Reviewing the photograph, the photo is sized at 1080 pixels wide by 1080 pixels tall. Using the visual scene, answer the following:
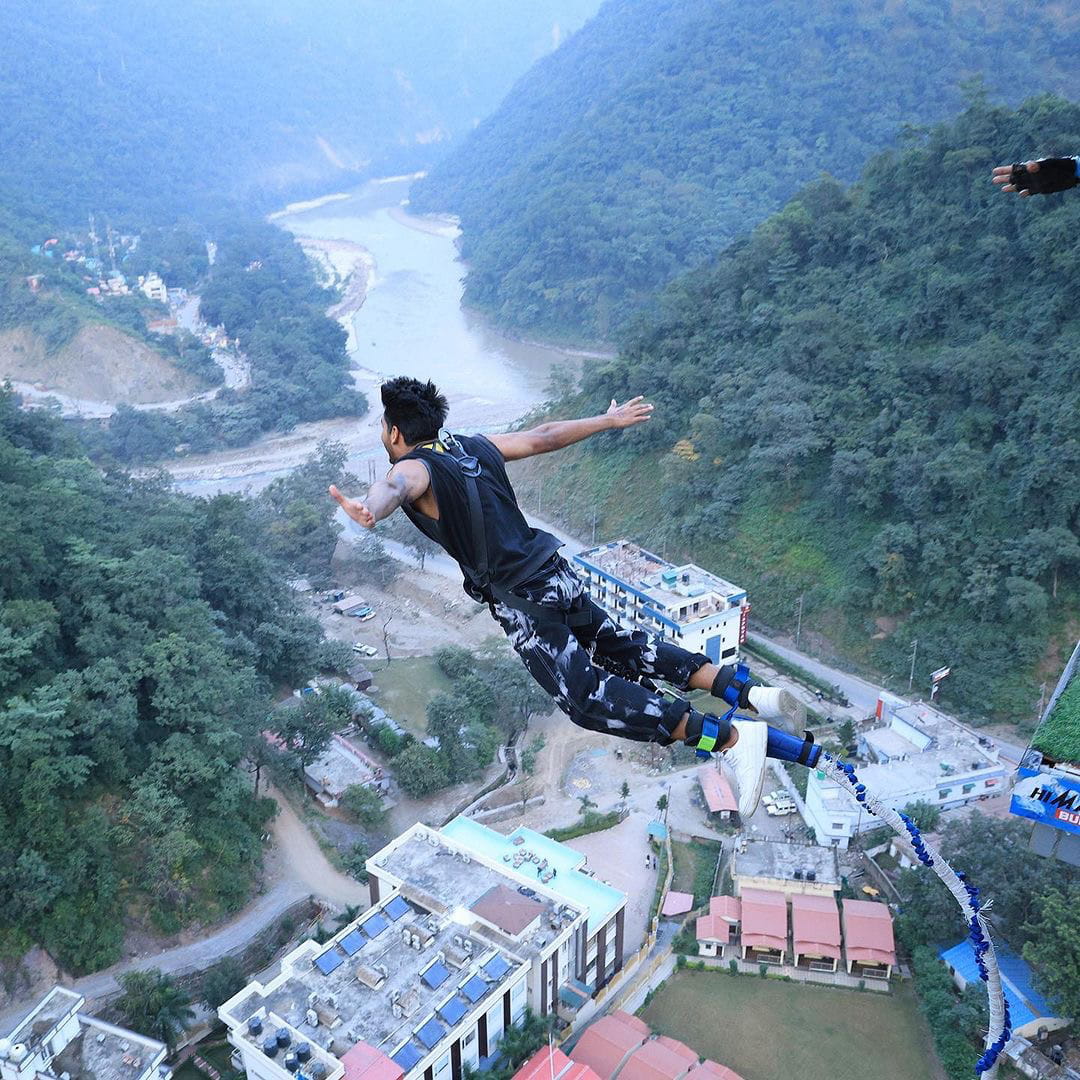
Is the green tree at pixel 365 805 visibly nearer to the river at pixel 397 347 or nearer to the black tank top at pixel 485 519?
the black tank top at pixel 485 519

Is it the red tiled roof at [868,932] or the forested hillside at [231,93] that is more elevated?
the forested hillside at [231,93]

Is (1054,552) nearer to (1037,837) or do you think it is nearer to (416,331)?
(1037,837)

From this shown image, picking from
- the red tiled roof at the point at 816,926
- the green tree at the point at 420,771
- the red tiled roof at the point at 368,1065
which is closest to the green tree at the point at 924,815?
the red tiled roof at the point at 816,926

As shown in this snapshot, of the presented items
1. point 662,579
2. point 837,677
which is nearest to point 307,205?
point 662,579

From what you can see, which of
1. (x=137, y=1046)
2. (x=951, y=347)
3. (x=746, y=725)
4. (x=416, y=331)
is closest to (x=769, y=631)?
(x=951, y=347)

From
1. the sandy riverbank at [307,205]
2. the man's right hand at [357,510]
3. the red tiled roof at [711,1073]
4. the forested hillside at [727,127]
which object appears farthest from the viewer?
the sandy riverbank at [307,205]

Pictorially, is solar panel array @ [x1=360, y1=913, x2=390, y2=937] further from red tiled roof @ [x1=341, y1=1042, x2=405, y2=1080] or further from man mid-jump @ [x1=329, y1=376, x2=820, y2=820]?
man mid-jump @ [x1=329, y1=376, x2=820, y2=820]

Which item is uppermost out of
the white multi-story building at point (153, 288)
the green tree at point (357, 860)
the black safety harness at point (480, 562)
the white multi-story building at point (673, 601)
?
the white multi-story building at point (153, 288)

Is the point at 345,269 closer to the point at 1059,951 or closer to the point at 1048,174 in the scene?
the point at 1059,951

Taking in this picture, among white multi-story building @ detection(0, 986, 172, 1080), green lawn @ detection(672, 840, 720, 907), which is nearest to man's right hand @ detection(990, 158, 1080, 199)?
white multi-story building @ detection(0, 986, 172, 1080)
